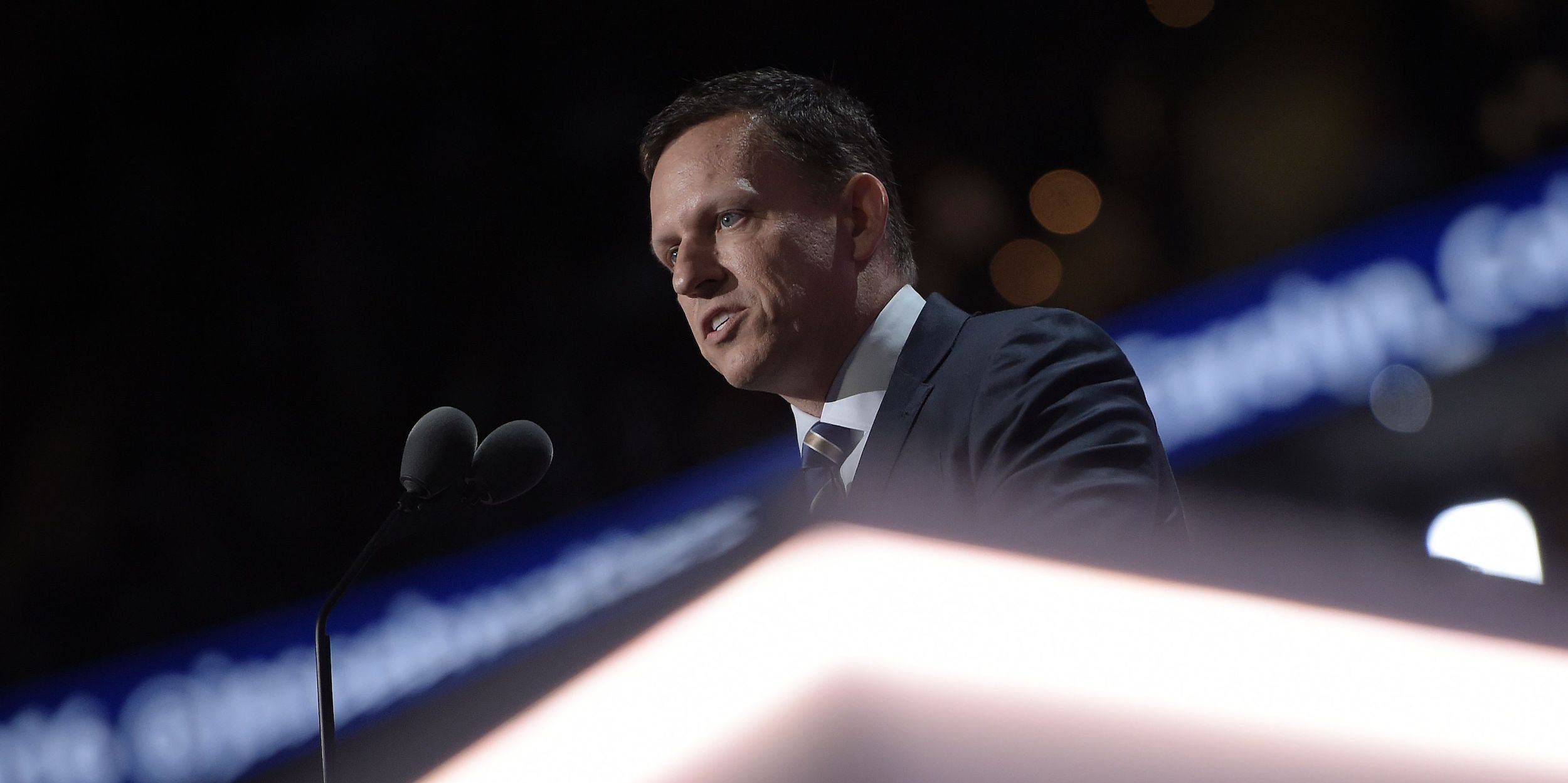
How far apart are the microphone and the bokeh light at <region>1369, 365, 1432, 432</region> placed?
3156mm

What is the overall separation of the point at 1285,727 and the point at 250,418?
429 centimetres

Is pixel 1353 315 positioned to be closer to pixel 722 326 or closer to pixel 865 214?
pixel 865 214

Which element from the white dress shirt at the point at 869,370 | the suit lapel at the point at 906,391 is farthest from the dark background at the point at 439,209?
the suit lapel at the point at 906,391

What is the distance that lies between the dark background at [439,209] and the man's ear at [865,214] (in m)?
2.15

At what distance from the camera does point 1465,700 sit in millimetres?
A: 294

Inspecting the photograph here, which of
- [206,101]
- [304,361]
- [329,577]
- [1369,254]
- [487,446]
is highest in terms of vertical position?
[206,101]

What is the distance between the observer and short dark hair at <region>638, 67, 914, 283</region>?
1.88m

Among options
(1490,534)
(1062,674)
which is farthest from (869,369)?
(1490,534)

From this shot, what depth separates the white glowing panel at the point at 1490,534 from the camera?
396 centimetres

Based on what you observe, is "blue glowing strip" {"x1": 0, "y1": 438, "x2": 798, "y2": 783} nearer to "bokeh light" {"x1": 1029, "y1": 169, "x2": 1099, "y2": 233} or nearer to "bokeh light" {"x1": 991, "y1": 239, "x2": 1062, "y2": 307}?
"bokeh light" {"x1": 991, "y1": 239, "x2": 1062, "y2": 307}

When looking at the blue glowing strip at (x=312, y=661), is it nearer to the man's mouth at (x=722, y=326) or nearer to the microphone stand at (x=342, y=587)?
the man's mouth at (x=722, y=326)

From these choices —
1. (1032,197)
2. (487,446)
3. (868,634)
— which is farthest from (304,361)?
(868,634)

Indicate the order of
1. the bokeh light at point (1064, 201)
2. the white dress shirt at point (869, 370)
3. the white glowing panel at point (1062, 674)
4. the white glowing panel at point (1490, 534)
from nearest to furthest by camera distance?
the white glowing panel at point (1062, 674)
the white dress shirt at point (869, 370)
the white glowing panel at point (1490, 534)
the bokeh light at point (1064, 201)

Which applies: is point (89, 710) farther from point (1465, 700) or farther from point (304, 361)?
point (1465, 700)
